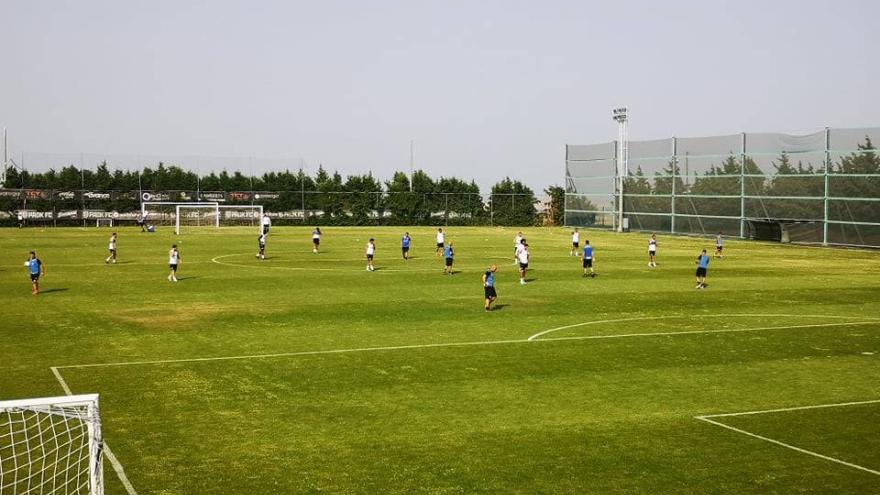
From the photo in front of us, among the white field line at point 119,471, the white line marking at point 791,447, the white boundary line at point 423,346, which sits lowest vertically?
the white line marking at point 791,447

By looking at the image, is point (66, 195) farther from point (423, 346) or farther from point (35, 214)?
point (423, 346)

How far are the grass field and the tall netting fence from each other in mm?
28432

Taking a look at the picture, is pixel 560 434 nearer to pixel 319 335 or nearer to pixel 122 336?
pixel 319 335

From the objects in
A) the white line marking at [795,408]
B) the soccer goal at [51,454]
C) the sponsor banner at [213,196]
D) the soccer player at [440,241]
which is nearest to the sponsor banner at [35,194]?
the sponsor banner at [213,196]

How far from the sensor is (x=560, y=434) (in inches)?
649

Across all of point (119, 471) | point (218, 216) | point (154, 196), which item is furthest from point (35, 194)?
point (119, 471)

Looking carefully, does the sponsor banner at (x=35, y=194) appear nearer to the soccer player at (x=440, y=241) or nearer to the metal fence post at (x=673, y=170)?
the soccer player at (x=440, y=241)

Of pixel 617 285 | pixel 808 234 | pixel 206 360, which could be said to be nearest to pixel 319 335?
pixel 206 360

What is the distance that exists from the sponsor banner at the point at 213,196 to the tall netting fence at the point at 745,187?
41.6 m

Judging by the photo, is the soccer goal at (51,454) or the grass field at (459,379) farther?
the grass field at (459,379)

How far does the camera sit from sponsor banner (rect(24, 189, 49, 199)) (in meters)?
96.9

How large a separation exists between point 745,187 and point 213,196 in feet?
201

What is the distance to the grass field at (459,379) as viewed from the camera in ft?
47.5

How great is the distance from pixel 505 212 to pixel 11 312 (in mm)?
89141
